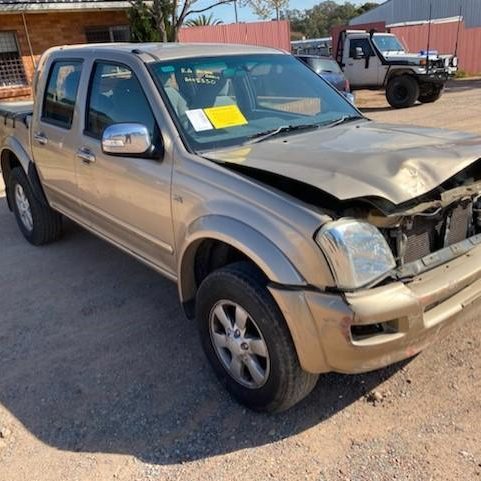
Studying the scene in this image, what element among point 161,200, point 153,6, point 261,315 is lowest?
point 261,315

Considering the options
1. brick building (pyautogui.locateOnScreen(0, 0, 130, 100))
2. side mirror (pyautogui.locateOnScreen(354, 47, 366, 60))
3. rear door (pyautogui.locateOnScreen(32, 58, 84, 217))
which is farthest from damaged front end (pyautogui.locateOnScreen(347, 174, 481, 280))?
side mirror (pyautogui.locateOnScreen(354, 47, 366, 60))

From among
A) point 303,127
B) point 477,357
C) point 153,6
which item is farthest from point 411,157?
point 153,6

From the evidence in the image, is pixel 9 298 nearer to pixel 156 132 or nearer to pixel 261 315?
pixel 156 132

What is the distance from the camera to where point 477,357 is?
3.15 meters

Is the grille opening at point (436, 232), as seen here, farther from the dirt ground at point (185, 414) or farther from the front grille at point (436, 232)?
the dirt ground at point (185, 414)

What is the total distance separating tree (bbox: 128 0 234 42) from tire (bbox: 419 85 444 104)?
611cm

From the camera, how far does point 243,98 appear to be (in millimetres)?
3627

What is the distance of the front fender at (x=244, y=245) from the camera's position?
7.91 feet

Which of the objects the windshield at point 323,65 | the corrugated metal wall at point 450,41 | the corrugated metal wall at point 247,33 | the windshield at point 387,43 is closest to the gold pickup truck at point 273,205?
the windshield at point 323,65

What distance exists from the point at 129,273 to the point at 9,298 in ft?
3.25

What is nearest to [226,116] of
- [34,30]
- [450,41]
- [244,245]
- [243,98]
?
[243,98]

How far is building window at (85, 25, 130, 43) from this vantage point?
15.6 meters

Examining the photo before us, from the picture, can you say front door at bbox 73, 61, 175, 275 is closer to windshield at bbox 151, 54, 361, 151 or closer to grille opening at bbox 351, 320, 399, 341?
windshield at bbox 151, 54, 361, 151

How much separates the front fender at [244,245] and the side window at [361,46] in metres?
14.3
